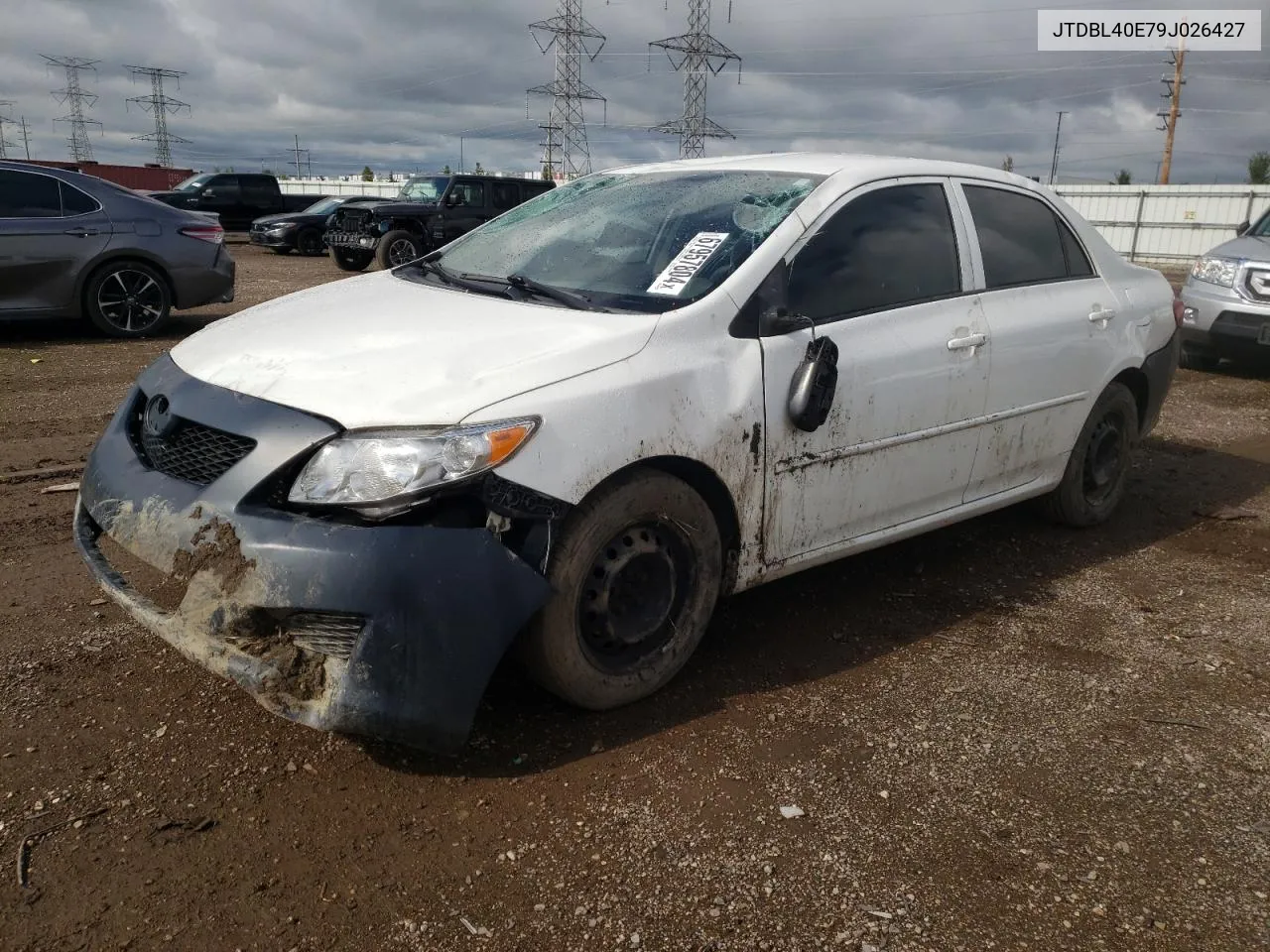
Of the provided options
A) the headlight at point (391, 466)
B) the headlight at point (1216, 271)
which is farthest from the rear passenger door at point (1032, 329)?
the headlight at point (1216, 271)

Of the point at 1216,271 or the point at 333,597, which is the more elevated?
the point at 1216,271

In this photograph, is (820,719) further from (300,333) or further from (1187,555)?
(1187,555)

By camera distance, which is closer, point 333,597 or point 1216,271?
point 333,597

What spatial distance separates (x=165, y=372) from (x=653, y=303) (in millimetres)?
1518

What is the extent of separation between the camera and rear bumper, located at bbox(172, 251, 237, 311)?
9.71m

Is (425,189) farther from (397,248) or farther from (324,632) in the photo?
(324,632)

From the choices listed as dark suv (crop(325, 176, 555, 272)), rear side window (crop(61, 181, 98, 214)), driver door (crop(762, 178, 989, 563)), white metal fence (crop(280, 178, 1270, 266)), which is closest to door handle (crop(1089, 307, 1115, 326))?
driver door (crop(762, 178, 989, 563))

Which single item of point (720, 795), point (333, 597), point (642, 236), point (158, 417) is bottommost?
point (720, 795)

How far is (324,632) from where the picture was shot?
8.42ft

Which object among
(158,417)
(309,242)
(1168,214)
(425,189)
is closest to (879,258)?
(158,417)

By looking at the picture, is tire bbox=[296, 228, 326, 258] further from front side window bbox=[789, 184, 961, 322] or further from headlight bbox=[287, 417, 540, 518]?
headlight bbox=[287, 417, 540, 518]

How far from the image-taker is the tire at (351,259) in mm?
18656

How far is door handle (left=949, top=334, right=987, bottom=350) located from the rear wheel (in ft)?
67.0

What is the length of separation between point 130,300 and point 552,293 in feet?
25.0
